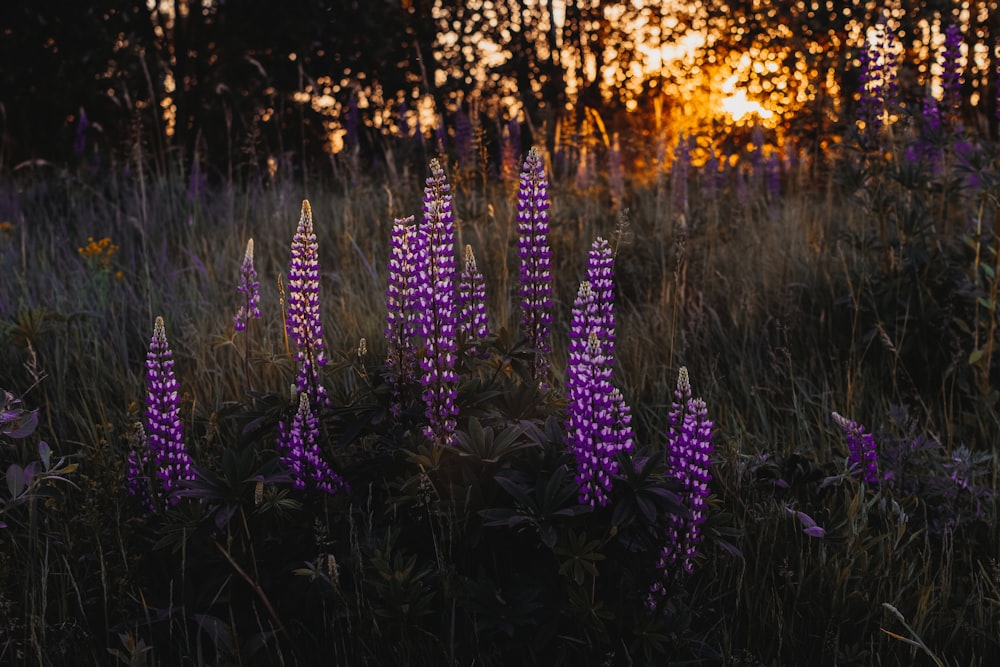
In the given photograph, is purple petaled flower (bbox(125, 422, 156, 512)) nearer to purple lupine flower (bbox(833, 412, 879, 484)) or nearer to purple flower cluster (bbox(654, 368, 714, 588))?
purple flower cluster (bbox(654, 368, 714, 588))

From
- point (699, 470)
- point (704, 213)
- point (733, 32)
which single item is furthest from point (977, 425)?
point (733, 32)

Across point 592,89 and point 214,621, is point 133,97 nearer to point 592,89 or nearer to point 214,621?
point 592,89

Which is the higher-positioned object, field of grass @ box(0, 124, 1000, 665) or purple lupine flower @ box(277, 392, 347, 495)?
purple lupine flower @ box(277, 392, 347, 495)

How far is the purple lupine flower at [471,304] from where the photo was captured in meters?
2.14

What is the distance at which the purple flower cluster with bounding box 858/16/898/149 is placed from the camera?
11.0 feet

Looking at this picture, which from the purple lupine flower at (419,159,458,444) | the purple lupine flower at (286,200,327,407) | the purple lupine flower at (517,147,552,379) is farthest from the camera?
the purple lupine flower at (517,147,552,379)

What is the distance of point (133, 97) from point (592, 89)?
5.77 meters

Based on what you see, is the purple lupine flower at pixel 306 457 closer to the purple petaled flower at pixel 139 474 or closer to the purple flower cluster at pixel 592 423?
the purple petaled flower at pixel 139 474

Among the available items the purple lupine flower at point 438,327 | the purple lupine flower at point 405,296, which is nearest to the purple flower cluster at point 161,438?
the purple lupine flower at point 405,296

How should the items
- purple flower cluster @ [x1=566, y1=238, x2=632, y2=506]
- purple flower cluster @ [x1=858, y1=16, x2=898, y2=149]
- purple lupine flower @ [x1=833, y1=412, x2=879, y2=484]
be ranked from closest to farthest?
1. purple flower cluster @ [x1=566, y1=238, x2=632, y2=506]
2. purple lupine flower @ [x1=833, y1=412, x2=879, y2=484]
3. purple flower cluster @ [x1=858, y1=16, x2=898, y2=149]

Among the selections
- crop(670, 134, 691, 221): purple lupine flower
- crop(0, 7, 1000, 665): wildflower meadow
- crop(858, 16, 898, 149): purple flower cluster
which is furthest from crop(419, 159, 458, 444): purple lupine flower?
crop(670, 134, 691, 221): purple lupine flower

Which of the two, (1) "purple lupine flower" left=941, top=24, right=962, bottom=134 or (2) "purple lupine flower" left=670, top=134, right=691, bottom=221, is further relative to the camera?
(2) "purple lupine flower" left=670, top=134, right=691, bottom=221

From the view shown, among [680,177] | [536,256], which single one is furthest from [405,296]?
[680,177]

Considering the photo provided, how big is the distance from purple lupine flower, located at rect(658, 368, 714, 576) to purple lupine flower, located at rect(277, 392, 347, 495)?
0.82m
